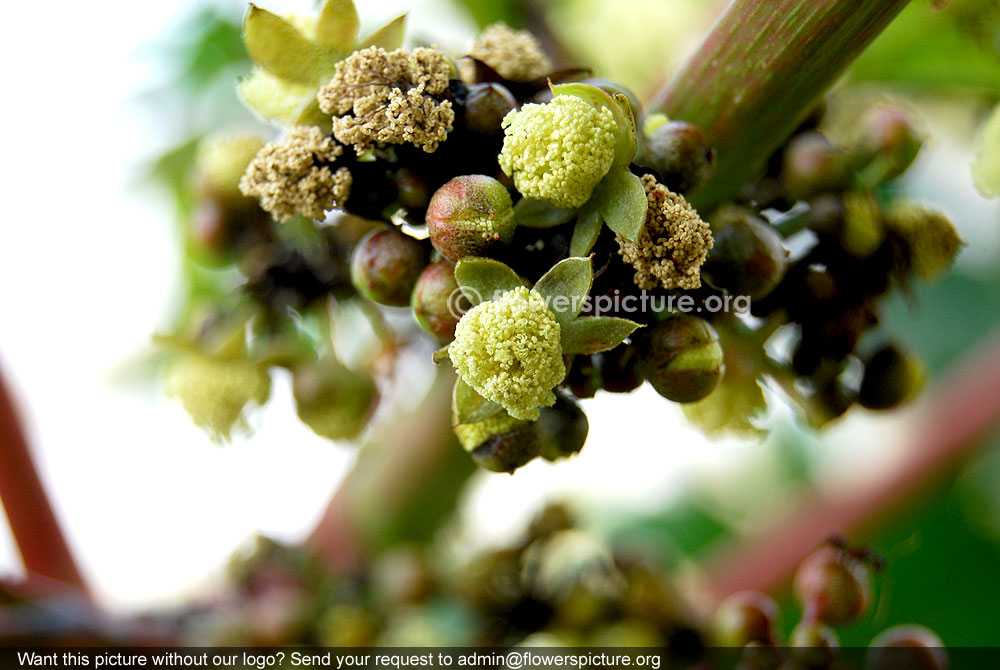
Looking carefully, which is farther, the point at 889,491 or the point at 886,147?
the point at 889,491

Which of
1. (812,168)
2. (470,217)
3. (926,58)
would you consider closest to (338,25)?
(470,217)

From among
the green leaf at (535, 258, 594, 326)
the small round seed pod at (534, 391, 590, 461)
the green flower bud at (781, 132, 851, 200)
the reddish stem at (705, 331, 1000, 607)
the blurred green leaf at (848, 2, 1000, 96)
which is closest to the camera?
the green leaf at (535, 258, 594, 326)

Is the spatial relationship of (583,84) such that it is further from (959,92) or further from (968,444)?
(968,444)

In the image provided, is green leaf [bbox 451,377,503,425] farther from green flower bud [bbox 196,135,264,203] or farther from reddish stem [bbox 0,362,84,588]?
reddish stem [bbox 0,362,84,588]

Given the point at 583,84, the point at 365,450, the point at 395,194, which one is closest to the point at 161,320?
the point at 365,450

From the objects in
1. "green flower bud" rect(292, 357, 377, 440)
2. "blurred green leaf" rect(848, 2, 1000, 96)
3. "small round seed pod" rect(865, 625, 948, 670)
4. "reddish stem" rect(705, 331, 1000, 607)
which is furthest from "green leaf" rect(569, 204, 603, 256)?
"reddish stem" rect(705, 331, 1000, 607)

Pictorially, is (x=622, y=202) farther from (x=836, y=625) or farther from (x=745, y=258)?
(x=836, y=625)
